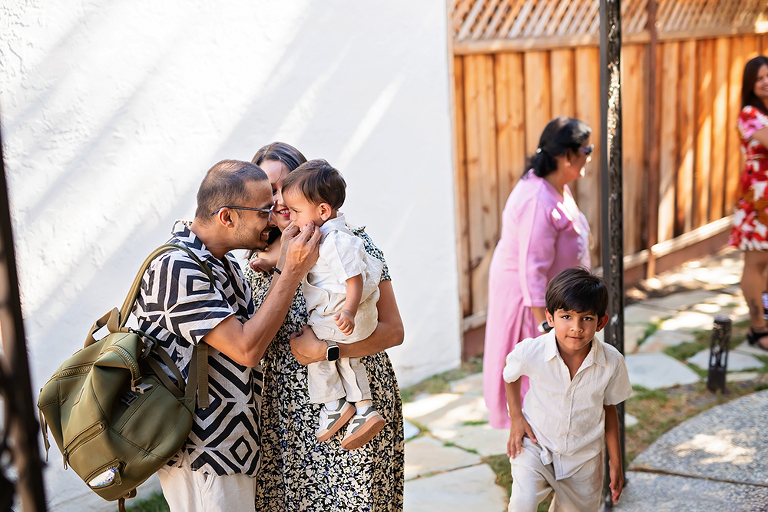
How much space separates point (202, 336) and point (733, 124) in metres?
7.88

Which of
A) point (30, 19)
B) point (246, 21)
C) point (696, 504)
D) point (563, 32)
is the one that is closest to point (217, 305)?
point (30, 19)

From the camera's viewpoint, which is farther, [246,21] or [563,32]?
[563,32]

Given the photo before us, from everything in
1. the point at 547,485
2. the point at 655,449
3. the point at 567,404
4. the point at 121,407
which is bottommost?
the point at 655,449

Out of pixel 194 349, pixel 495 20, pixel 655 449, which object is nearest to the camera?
pixel 194 349

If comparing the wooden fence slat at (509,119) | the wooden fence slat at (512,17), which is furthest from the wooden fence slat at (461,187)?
the wooden fence slat at (512,17)

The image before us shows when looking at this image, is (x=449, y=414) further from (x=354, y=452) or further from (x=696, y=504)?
(x=354, y=452)

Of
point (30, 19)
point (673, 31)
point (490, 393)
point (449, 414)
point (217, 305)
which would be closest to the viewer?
point (217, 305)

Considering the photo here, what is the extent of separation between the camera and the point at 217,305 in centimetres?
197

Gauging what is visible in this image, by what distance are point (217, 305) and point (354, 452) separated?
25.7 inches

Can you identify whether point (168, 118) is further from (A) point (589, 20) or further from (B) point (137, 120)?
(A) point (589, 20)

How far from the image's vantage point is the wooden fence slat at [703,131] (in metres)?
7.50

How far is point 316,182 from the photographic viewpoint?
7.20ft

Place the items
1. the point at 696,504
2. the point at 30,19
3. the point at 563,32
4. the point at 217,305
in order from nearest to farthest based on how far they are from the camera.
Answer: the point at 217,305 → the point at 30,19 → the point at 696,504 → the point at 563,32

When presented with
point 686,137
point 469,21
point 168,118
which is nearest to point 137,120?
point 168,118
